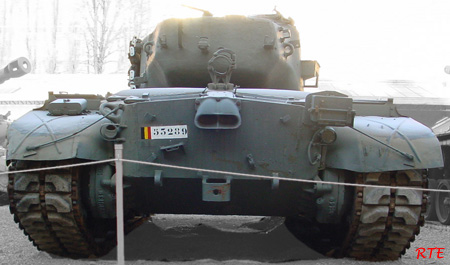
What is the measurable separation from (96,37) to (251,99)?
2952 cm

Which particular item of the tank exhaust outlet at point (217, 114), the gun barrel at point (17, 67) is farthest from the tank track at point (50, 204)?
the gun barrel at point (17, 67)

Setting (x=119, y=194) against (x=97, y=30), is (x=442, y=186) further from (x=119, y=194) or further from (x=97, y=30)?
(x=97, y=30)

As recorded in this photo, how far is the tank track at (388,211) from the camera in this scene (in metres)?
4.94

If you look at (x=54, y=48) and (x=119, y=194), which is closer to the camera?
(x=119, y=194)

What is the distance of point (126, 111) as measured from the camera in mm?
4973

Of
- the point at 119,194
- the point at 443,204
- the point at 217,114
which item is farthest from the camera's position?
the point at 443,204

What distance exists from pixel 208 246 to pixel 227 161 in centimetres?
194

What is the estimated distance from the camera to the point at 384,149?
16.1ft

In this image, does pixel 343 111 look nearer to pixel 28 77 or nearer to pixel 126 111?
pixel 126 111

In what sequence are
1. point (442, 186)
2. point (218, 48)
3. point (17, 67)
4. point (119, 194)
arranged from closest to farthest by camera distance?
point (119, 194) < point (218, 48) < point (442, 186) < point (17, 67)

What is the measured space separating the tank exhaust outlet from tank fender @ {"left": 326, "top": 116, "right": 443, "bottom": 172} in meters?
0.95

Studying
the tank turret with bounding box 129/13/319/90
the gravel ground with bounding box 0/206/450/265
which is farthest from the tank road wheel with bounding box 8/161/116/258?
the tank turret with bounding box 129/13/319/90

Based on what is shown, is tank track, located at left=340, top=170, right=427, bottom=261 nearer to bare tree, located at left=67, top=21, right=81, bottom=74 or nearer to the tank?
the tank

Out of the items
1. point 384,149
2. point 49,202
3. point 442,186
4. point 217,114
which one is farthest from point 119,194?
point 442,186
